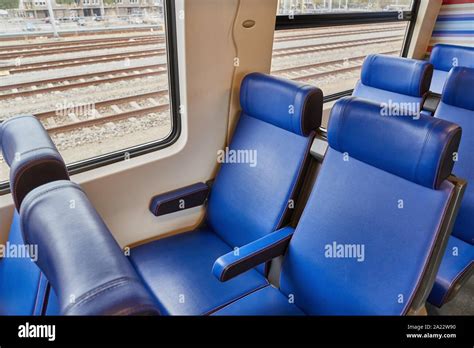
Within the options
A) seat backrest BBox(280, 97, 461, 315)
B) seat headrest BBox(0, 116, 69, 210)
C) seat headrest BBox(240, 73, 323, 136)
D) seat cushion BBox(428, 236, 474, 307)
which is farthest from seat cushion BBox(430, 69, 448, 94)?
seat headrest BBox(0, 116, 69, 210)

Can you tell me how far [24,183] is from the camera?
994 mm

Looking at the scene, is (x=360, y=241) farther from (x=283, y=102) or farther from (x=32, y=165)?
(x=32, y=165)

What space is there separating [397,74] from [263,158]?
1.21 meters

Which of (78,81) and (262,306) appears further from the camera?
(78,81)

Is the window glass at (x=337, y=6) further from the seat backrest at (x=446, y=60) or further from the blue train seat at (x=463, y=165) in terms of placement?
the blue train seat at (x=463, y=165)

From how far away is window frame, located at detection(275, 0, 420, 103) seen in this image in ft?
6.58

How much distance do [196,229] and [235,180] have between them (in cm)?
40

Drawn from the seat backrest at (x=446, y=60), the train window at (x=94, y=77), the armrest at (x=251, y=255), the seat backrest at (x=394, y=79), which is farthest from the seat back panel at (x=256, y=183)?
the seat backrest at (x=446, y=60)

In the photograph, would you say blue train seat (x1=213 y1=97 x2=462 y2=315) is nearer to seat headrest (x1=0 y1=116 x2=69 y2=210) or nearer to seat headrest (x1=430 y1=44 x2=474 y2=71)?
seat headrest (x1=0 y1=116 x2=69 y2=210)

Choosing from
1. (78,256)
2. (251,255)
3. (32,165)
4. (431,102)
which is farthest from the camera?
(431,102)

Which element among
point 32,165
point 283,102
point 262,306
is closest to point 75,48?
point 32,165

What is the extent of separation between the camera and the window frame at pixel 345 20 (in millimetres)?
2006

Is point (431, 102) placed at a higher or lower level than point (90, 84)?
lower

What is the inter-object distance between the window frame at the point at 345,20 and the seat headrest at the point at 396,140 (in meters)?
1.02
